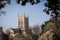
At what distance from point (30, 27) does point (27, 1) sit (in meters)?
1.15

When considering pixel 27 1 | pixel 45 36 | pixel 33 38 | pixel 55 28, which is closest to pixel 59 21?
pixel 55 28

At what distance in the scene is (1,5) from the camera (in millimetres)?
2146

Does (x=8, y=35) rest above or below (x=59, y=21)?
below

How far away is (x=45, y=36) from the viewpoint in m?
2.69

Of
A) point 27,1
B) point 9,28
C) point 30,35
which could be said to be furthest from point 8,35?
point 27,1

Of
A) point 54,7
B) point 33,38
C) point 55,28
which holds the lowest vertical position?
point 33,38

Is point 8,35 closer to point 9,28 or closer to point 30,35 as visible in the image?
point 9,28

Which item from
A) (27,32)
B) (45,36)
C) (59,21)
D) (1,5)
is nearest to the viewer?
(1,5)

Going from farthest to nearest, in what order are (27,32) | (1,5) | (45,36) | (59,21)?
(27,32) → (45,36) → (59,21) → (1,5)

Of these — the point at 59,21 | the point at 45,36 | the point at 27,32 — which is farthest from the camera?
the point at 27,32

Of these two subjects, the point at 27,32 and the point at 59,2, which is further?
the point at 27,32

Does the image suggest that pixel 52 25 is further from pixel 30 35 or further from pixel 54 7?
pixel 54 7

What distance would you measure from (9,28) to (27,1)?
1.22 metres

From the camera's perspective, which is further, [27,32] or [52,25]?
[27,32]
